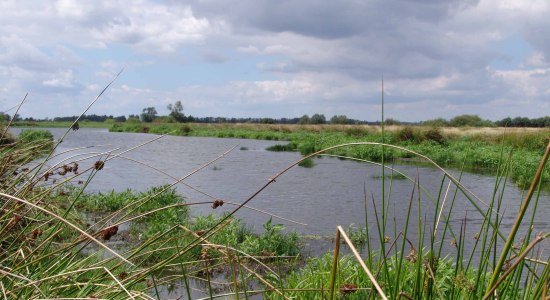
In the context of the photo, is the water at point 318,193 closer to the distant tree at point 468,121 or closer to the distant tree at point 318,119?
the distant tree at point 468,121

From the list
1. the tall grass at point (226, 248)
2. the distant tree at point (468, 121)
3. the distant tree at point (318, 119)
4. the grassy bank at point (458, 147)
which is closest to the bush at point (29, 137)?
the tall grass at point (226, 248)

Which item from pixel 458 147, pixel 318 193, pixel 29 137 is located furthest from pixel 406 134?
pixel 29 137

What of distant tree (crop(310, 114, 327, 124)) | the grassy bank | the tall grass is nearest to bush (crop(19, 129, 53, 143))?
the tall grass

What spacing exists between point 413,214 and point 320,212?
2.14 m

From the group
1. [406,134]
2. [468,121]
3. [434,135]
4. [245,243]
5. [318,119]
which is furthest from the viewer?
[318,119]

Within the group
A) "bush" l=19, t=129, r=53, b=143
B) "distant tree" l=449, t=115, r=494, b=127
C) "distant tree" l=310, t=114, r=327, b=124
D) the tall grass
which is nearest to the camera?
the tall grass

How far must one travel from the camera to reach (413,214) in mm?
10359

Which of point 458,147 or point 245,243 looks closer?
point 245,243

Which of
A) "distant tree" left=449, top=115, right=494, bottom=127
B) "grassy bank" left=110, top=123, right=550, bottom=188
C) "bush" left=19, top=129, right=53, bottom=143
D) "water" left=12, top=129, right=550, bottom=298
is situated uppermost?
"bush" left=19, top=129, right=53, bottom=143

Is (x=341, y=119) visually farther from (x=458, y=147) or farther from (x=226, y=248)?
(x=226, y=248)

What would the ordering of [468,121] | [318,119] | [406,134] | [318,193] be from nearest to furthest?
[318,193] < [406,134] < [468,121] < [318,119]

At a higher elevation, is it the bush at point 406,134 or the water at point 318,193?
the bush at point 406,134

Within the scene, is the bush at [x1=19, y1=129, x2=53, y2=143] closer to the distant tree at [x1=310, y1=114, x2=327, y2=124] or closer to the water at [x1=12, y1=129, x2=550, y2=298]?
the water at [x1=12, y1=129, x2=550, y2=298]

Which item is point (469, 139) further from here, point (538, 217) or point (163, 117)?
point (163, 117)
